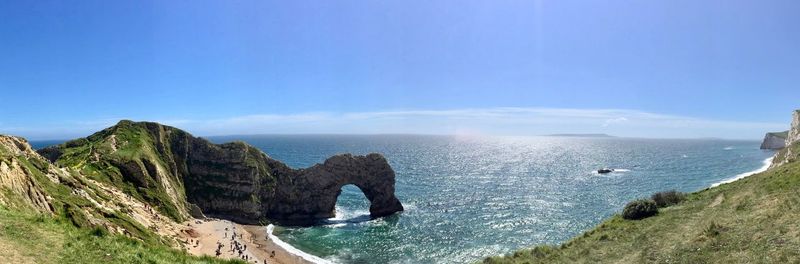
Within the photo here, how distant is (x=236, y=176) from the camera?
89.6m

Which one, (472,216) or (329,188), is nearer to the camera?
(472,216)

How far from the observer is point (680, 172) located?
163750 millimetres

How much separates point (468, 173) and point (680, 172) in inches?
3069

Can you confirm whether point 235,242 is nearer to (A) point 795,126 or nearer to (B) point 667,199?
(B) point 667,199

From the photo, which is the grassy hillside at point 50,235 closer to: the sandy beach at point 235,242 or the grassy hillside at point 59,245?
the grassy hillside at point 59,245

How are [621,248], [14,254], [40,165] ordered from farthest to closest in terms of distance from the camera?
[40,165] < [621,248] < [14,254]

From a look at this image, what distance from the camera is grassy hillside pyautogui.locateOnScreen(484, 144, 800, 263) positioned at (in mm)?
28342

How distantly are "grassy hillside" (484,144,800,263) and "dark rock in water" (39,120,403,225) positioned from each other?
5801 centimetres

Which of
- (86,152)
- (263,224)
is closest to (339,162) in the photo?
(263,224)

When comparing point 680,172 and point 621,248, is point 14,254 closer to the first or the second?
point 621,248

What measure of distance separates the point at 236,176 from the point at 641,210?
73.0 m

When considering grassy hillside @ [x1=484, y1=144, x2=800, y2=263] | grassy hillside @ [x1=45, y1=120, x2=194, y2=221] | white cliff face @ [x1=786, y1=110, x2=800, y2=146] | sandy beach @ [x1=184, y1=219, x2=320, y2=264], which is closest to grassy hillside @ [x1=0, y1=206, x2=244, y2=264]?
grassy hillside @ [x1=484, y1=144, x2=800, y2=263]

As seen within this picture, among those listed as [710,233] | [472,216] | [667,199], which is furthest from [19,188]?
[472,216]

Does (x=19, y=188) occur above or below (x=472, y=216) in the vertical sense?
above
